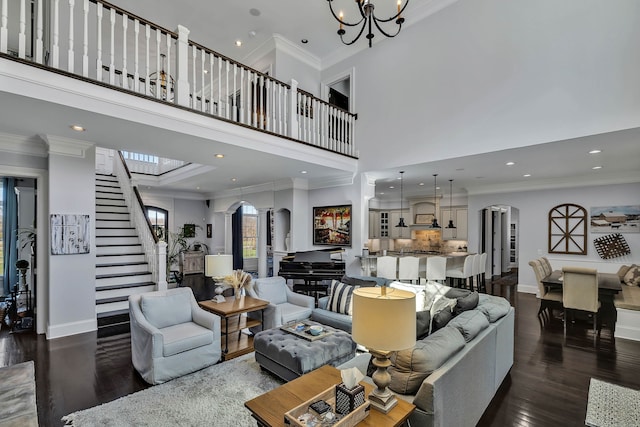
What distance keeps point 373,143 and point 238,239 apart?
277 inches

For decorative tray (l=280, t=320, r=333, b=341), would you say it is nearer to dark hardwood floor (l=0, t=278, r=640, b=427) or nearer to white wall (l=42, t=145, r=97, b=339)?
dark hardwood floor (l=0, t=278, r=640, b=427)

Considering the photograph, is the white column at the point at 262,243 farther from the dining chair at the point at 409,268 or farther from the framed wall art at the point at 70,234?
the framed wall art at the point at 70,234

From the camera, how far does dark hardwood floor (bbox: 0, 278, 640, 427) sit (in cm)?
271

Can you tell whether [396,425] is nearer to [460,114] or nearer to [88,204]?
[460,114]

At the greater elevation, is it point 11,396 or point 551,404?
point 11,396

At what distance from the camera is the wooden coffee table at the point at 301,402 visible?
1699 mm

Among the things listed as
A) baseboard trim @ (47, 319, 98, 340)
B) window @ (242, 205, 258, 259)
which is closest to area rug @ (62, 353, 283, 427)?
baseboard trim @ (47, 319, 98, 340)

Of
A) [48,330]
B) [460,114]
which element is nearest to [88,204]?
[48,330]

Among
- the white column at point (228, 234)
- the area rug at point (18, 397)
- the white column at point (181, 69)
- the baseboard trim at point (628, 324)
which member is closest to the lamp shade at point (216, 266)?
the area rug at point (18, 397)

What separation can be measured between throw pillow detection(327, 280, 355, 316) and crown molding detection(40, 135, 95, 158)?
4415mm

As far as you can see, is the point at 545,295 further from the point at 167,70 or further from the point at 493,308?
the point at 167,70

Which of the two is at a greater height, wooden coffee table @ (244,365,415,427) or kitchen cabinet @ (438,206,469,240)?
kitchen cabinet @ (438,206,469,240)

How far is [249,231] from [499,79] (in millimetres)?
9667

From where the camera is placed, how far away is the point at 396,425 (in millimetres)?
1638
